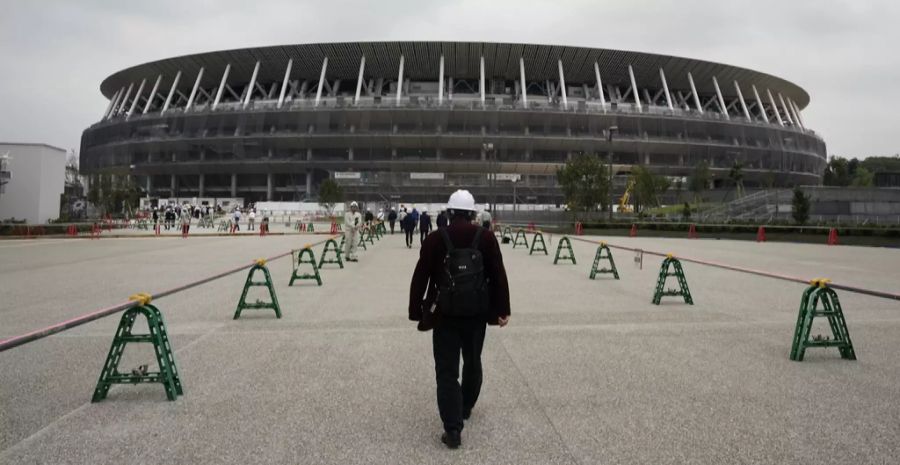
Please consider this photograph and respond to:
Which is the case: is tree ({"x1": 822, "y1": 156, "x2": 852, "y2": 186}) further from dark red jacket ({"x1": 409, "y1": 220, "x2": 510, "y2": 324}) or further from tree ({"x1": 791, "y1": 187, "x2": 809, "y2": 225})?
dark red jacket ({"x1": 409, "y1": 220, "x2": 510, "y2": 324})

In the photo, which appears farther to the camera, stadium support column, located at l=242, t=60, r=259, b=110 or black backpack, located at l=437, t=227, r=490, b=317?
stadium support column, located at l=242, t=60, r=259, b=110

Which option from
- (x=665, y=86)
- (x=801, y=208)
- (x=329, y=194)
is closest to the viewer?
(x=801, y=208)

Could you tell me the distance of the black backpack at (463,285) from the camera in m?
3.63

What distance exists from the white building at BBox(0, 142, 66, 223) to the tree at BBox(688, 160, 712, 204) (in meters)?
60.2

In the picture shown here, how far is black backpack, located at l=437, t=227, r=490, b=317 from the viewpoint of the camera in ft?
11.9

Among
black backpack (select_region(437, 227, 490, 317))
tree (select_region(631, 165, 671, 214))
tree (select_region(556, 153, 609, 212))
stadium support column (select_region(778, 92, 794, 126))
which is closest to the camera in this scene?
black backpack (select_region(437, 227, 490, 317))

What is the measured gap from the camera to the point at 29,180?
123 ft

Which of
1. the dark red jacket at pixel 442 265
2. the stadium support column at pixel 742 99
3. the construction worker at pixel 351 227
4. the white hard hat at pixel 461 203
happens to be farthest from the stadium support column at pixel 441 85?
the dark red jacket at pixel 442 265

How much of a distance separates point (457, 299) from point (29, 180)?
44284 millimetres

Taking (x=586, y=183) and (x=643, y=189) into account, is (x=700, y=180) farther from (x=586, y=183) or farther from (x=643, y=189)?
(x=586, y=183)

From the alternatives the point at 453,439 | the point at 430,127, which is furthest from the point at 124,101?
the point at 453,439

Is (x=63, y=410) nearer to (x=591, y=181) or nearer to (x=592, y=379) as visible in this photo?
(x=592, y=379)

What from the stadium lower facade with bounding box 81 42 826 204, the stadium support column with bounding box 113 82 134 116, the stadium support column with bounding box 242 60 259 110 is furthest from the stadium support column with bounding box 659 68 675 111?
the stadium support column with bounding box 113 82 134 116

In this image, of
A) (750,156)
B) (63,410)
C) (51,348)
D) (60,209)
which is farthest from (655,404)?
(750,156)
